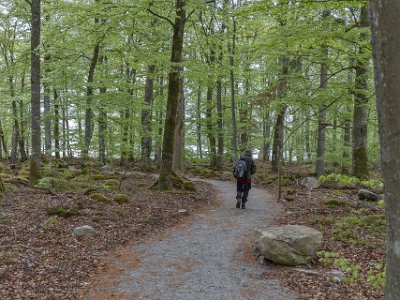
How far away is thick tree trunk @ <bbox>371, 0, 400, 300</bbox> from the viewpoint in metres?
2.16

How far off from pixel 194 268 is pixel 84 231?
112 inches

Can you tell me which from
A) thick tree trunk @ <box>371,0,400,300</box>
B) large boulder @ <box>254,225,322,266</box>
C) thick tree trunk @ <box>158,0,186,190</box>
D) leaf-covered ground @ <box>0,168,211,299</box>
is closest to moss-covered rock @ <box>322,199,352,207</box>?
leaf-covered ground @ <box>0,168,211,299</box>

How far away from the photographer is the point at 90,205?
10.4 meters

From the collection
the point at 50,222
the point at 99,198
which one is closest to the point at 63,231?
Result: the point at 50,222

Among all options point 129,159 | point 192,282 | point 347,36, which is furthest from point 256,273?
point 129,159

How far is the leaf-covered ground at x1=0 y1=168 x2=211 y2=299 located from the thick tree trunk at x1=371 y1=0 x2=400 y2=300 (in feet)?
15.9

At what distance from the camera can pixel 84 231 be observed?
8.16 m

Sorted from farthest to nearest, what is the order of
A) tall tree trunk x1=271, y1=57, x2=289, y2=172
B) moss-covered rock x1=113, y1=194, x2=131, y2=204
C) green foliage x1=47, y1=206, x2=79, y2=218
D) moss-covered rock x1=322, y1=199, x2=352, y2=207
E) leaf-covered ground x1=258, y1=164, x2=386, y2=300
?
tall tree trunk x1=271, y1=57, x2=289, y2=172 < moss-covered rock x1=322, y1=199, x2=352, y2=207 < moss-covered rock x1=113, y1=194, x2=131, y2=204 < green foliage x1=47, y1=206, x2=79, y2=218 < leaf-covered ground x1=258, y1=164, x2=386, y2=300

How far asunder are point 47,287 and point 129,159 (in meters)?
20.6

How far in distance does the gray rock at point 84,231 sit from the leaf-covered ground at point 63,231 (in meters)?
0.14

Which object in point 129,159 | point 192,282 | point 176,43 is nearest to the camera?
point 192,282

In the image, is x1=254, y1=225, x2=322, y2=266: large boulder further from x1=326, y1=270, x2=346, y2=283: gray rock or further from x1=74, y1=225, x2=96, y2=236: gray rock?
x1=74, y1=225, x2=96, y2=236: gray rock

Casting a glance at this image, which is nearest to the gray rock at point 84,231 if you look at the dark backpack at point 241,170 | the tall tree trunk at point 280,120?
the dark backpack at point 241,170

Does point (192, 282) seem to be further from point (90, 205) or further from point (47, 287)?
point (90, 205)
